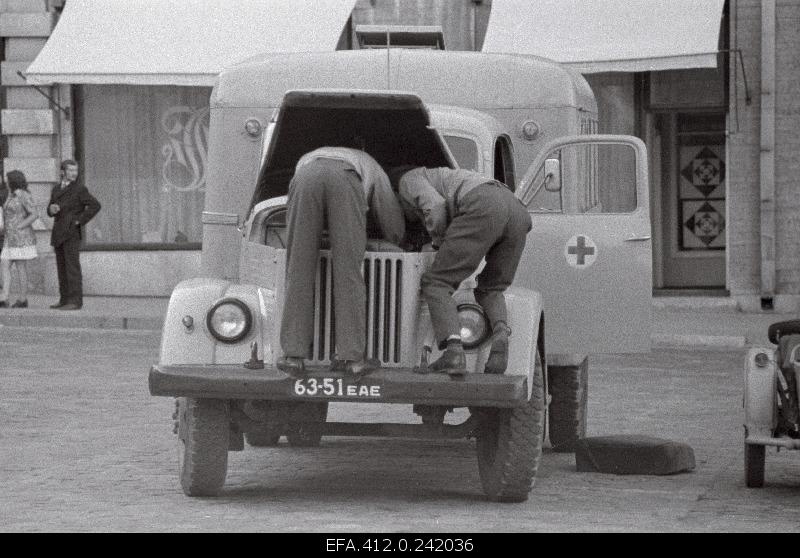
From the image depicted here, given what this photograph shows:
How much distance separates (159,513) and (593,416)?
503 cm

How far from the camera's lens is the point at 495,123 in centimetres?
1038

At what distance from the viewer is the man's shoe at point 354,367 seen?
7.95 meters

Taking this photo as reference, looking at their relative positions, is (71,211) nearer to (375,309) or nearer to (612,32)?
(612,32)

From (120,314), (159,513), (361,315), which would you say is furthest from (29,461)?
(120,314)

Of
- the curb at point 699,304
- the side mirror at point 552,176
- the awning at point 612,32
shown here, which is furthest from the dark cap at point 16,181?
the side mirror at point 552,176

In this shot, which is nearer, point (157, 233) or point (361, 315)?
point (361, 315)

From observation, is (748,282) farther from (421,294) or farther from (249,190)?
(421,294)

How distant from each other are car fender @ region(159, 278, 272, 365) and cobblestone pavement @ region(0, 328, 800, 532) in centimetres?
66

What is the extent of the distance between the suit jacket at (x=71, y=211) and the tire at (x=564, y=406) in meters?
11.1

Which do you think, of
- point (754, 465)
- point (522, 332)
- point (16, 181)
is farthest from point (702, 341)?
point (522, 332)

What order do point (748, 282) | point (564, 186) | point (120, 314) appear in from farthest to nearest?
point (748, 282)
point (120, 314)
point (564, 186)

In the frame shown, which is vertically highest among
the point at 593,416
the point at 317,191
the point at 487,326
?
the point at 317,191

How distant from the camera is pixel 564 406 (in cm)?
1077

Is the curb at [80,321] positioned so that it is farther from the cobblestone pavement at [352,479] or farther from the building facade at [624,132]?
the cobblestone pavement at [352,479]
